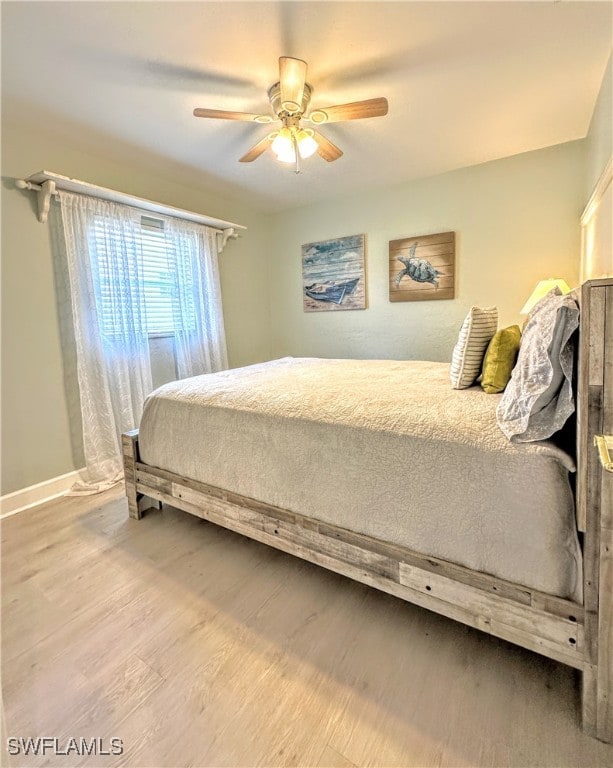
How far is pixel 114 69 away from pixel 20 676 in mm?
2624

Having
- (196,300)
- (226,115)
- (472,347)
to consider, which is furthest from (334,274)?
(472,347)

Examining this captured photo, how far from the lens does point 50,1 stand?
145 cm

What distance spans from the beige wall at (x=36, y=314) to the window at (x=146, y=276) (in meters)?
0.27

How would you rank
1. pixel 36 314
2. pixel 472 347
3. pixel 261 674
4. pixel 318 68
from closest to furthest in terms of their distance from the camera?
pixel 261 674 < pixel 472 347 < pixel 318 68 < pixel 36 314

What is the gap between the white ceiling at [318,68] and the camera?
5.14 ft

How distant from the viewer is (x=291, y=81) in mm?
1707

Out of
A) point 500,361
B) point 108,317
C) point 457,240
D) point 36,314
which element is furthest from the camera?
point 457,240

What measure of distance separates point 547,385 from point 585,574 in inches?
21.2

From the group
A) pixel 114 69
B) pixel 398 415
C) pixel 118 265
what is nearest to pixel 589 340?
pixel 398 415

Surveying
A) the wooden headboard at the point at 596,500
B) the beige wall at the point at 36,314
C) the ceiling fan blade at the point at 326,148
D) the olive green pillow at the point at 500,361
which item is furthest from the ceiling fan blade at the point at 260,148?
the wooden headboard at the point at 596,500

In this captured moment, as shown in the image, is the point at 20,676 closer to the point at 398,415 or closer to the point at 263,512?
the point at 263,512

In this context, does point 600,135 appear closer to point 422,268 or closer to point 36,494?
point 422,268

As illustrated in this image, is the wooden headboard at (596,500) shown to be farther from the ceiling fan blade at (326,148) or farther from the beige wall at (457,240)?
the beige wall at (457,240)

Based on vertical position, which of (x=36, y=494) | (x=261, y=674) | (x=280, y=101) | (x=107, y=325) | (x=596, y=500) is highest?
(x=280, y=101)
